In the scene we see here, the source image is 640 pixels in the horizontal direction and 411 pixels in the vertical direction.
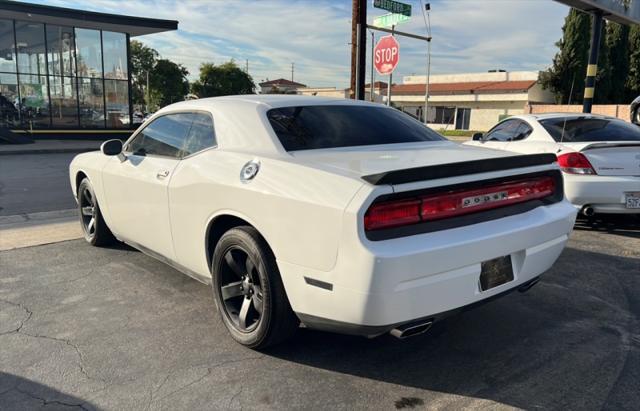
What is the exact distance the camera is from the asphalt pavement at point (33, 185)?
7523 millimetres

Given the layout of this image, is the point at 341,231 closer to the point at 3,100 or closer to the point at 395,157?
the point at 395,157

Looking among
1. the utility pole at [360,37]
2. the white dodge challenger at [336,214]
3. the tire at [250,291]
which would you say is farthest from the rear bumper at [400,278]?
the utility pole at [360,37]

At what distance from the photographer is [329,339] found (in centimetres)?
329

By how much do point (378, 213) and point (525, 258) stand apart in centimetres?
108

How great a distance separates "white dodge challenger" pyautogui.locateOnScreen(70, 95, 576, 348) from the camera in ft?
7.88

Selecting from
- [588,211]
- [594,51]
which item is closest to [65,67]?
[594,51]

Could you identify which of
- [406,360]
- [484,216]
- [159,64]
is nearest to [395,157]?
[484,216]

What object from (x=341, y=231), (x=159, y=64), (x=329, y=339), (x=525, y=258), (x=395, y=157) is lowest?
(x=329, y=339)

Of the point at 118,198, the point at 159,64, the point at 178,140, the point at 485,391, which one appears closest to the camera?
the point at 485,391

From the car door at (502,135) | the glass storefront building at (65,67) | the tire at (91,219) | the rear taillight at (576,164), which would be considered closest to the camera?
the tire at (91,219)

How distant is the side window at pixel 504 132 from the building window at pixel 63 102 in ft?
62.4

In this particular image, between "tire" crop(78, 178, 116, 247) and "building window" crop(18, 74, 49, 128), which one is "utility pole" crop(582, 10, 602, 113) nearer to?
"tire" crop(78, 178, 116, 247)

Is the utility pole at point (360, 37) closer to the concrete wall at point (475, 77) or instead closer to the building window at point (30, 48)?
the building window at point (30, 48)

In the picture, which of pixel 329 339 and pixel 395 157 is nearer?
pixel 395 157
